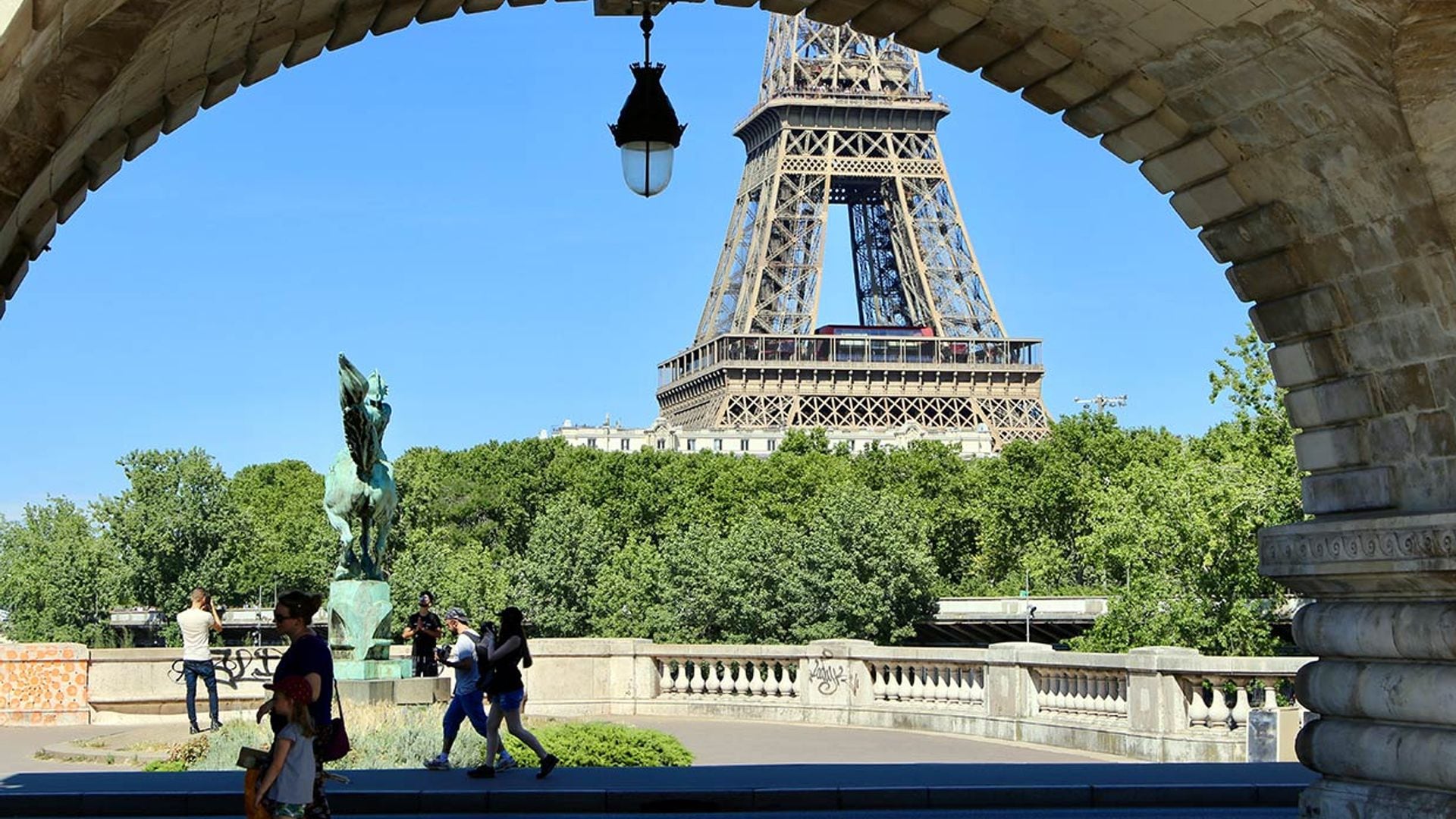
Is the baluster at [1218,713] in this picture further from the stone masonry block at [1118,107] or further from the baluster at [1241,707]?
the stone masonry block at [1118,107]

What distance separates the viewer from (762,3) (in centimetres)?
1102

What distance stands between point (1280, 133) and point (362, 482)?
1453 cm

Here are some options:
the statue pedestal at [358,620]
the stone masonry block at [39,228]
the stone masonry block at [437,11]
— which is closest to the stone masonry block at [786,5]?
the stone masonry block at [437,11]

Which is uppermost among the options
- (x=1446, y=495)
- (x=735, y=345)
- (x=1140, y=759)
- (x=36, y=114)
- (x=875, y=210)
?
(x=875, y=210)

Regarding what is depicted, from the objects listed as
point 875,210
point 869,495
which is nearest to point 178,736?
point 869,495

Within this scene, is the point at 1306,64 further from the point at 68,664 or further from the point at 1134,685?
the point at 68,664

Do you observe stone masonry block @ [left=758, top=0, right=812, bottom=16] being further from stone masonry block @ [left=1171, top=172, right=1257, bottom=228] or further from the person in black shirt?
the person in black shirt

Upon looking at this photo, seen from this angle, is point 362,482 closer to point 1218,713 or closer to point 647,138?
point 1218,713

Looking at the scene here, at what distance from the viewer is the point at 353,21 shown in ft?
32.7

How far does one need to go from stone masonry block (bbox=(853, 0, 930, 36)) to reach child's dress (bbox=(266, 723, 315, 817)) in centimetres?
530

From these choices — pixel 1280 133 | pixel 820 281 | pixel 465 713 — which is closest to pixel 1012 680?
pixel 465 713

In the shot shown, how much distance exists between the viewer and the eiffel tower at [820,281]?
354 ft

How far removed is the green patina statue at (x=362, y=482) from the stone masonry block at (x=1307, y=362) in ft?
41.2

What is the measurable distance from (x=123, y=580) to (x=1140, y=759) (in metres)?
52.6
